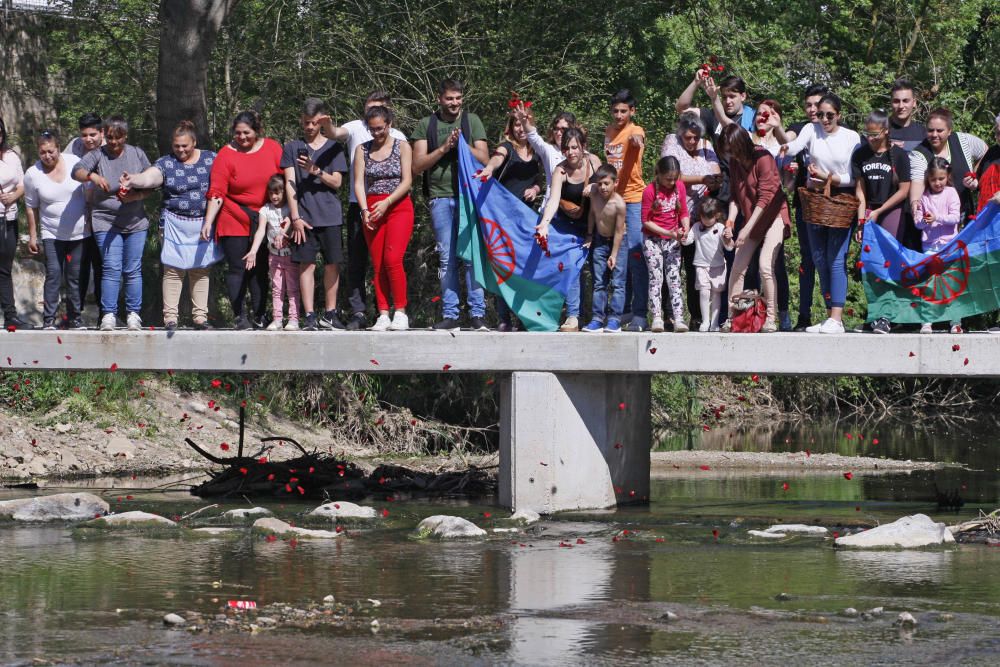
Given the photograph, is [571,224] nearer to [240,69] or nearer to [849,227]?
[849,227]

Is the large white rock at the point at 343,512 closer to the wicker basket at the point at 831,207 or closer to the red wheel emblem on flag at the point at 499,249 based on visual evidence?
the red wheel emblem on flag at the point at 499,249

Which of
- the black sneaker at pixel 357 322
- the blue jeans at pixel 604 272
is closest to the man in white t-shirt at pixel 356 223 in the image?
the black sneaker at pixel 357 322

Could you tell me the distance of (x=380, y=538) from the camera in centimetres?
1159

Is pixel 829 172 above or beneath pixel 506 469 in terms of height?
above

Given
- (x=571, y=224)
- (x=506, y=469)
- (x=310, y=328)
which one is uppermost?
(x=571, y=224)

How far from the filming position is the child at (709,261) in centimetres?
1320

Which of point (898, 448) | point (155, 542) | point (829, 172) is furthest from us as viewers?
point (898, 448)

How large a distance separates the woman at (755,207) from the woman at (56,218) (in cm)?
545

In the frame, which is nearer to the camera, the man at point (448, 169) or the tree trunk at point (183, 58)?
the man at point (448, 169)

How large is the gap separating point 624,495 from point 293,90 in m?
9.07

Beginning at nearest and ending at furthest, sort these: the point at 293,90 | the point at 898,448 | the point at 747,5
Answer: the point at 293,90
the point at 898,448
the point at 747,5

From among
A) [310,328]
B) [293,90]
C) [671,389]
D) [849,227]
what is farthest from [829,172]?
[671,389]

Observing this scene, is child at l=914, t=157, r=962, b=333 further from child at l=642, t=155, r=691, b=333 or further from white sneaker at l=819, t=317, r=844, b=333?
child at l=642, t=155, r=691, b=333

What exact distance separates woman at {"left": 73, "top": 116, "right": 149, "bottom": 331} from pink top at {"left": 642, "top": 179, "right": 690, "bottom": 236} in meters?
4.24
